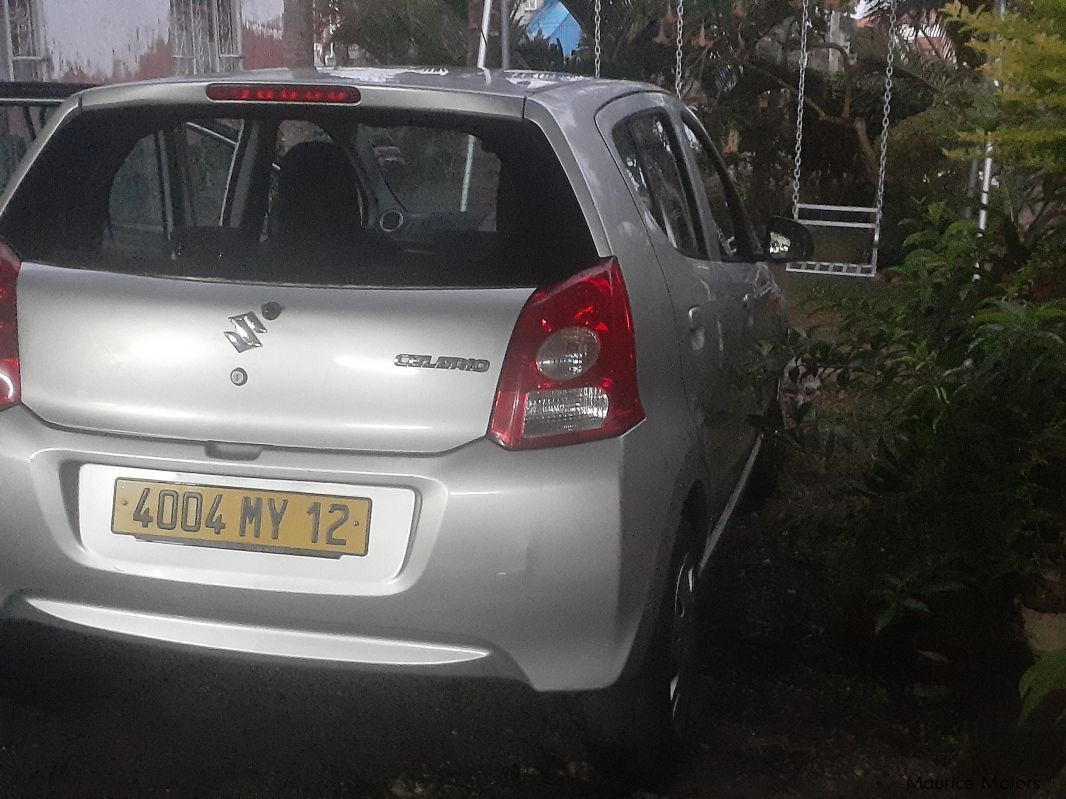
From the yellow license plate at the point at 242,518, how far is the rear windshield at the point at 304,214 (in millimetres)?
453

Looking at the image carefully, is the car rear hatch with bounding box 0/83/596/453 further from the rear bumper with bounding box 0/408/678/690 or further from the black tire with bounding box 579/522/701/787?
the black tire with bounding box 579/522/701/787

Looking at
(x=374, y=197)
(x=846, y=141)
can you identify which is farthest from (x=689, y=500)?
(x=846, y=141)

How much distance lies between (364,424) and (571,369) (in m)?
0.44

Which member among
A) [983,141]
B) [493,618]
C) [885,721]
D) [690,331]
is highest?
[983,141]

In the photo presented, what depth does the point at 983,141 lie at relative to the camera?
3912 mm

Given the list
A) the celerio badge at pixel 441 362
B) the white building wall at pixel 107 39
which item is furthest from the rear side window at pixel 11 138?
the white building wall at pixel 107 39

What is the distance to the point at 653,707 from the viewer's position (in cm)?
312

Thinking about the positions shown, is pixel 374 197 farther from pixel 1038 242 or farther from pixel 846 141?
pixel 846 141

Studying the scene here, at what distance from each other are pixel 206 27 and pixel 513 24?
5427 mm

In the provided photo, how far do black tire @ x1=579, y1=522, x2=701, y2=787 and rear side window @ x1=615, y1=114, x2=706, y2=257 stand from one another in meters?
0.83

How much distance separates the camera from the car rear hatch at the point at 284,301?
2777 millimetres

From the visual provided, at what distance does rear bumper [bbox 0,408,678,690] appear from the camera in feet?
8.98

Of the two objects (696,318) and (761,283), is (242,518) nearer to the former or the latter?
(696,318)

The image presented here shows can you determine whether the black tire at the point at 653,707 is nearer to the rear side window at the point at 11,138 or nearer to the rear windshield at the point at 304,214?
the rear windshield at the point at 304,214
